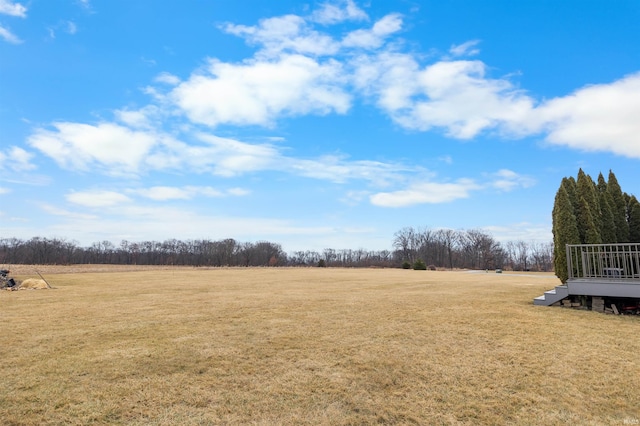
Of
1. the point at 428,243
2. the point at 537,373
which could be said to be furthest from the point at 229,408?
the point at 428,243

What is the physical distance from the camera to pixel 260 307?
11312 mm

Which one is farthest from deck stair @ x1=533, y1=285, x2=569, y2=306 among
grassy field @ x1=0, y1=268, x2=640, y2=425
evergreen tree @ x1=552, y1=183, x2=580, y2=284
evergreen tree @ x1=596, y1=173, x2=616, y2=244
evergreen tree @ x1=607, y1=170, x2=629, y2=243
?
evergreen tree @ x1=607, y1=170, x2=629, y2=243

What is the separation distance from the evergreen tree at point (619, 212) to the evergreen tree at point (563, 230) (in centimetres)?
545

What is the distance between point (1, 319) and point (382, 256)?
277ft

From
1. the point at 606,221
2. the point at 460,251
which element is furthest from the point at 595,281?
the point at 460,251

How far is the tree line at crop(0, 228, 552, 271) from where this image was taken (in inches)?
3007

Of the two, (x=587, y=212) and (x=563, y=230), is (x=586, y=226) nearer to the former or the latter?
(x=587, y=212)

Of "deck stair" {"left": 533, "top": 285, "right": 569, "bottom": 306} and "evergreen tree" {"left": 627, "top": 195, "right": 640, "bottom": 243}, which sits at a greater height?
"evergreen tree" {"left": 627, "top": 195, "right": 640, "bottom": 243}

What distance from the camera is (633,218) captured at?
16031 mm

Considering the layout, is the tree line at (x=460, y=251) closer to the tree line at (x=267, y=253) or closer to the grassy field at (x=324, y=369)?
the tree line at (x=267, y=253)

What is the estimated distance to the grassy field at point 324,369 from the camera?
3889 mm

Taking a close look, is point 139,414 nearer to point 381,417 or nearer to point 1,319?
point 381,417

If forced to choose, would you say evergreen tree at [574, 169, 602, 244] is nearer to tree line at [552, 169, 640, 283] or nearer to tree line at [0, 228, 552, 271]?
tree line at [552, 169, 640, 283]

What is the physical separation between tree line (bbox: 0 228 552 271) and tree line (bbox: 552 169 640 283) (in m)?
55.7
